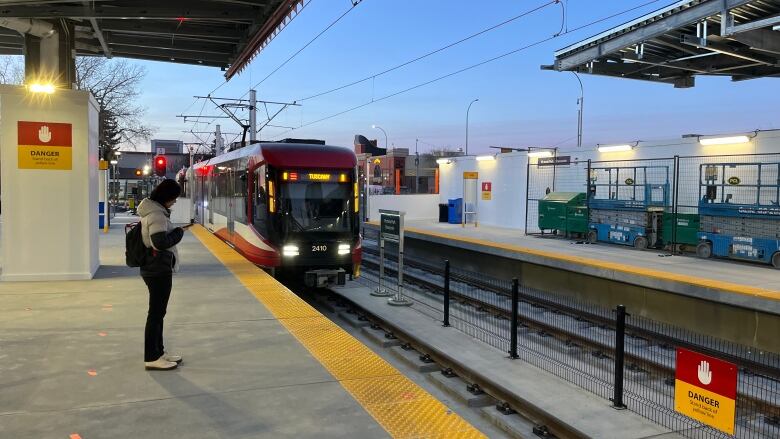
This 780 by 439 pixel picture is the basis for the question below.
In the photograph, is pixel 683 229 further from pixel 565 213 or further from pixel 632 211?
pixel 565 213

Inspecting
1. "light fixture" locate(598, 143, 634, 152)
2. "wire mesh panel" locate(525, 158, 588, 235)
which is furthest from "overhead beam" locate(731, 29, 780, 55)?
"wire mesh panel" locate(525, 158, 588, 235)

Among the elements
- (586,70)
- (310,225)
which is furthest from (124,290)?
(586,70)

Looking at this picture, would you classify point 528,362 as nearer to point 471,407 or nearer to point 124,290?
point 471,407

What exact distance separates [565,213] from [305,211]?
11.3m

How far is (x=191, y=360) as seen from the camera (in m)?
5.63

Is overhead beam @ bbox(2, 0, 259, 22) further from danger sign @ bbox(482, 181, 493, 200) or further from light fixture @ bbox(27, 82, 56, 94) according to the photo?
danger sign @ bbox(482, 181, 493, 200)

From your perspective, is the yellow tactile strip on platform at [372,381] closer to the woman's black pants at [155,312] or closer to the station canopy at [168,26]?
the woman's black pants at [155,312]

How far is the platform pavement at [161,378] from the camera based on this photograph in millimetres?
4125

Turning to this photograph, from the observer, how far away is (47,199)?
9508 millimetres

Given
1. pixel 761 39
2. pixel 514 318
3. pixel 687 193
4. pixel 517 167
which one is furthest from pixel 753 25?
pixel 517 167

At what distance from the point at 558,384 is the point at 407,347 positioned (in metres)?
2.51

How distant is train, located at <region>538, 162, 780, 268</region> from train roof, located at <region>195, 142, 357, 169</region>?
28.0 feet

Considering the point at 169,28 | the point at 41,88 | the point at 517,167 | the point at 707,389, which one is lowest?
the point at 707,389

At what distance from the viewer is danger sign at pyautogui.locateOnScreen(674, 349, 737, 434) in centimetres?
423
